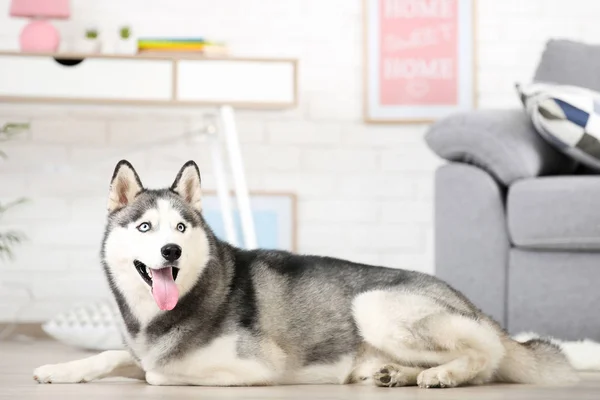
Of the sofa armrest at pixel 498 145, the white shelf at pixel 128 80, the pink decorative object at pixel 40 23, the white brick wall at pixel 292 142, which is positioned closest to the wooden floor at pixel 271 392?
the sofa armrest at pixel 498 145

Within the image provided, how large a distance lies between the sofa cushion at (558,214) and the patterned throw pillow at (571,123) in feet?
0.53

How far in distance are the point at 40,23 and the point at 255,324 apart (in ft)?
6.27

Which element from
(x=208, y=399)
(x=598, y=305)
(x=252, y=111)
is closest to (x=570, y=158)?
(x=598, y=305)

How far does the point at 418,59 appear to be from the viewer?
3.88m

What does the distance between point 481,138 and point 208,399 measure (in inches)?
54.6

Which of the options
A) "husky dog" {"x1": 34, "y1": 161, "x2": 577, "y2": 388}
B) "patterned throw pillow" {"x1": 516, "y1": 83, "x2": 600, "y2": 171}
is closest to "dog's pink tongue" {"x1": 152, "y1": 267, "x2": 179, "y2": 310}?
"husky dog" {"x1": 34, "y1": 161, "x2": 577, "y2": 388}

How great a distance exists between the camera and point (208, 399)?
5.16 feet

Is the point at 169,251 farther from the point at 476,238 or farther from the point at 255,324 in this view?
the point at 476,238

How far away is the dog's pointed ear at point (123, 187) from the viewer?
1.85 metres

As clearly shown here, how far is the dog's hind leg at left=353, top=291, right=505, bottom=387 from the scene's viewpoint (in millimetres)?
1806

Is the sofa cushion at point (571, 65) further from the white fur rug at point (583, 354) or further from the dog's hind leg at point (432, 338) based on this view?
the dog's hind leg at point (432, 338)

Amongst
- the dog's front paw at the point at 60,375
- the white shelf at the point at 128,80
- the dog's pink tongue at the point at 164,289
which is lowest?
the dog's front paw at the point at 60,375

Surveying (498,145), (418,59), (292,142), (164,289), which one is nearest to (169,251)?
(164,289)

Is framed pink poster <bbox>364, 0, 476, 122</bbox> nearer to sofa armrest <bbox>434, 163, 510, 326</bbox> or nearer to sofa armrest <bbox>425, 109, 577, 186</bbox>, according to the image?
sofa armrest <bbox>425, 109, 577, 186</bbox>
